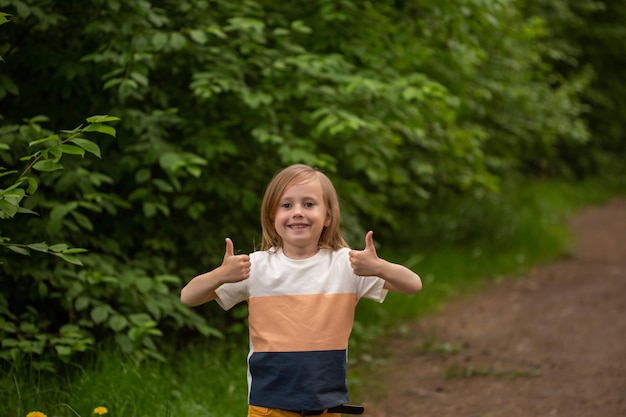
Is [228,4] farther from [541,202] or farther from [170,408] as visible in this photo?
[541,202]

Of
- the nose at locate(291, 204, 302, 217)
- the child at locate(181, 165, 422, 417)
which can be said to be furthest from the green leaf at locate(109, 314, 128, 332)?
the nose at locate(291, 204, 302, 217)

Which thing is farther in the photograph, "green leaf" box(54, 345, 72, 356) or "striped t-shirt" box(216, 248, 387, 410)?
"green leaf" box(54, 345, 72, 356)

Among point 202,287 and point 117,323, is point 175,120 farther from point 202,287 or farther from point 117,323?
point 202,287

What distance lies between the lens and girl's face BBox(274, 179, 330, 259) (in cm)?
281

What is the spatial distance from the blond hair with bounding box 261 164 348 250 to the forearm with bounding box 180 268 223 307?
0.90 feet

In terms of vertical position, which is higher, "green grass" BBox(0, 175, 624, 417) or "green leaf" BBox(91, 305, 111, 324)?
"green leaf" BBox(91, 305, 111, 324)

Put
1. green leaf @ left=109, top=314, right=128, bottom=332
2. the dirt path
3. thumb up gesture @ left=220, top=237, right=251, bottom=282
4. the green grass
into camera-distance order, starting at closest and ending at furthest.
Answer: thumb up gesture @ left=220, top=237, right=251, bottom=282 < the green grass < green leaf @ left=109, top=314, right=128, bottom=332 < the dirt path

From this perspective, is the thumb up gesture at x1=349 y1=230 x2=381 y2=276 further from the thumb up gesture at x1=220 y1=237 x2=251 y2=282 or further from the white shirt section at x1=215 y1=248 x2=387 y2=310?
the thumb up gesture at x1=220 y1=237 x2=251 y2=282

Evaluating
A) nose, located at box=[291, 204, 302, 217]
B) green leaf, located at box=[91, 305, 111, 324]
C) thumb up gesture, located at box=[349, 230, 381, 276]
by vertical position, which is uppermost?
nose, located at box=[291, 204, 302, 217]

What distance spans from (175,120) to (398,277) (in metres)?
2.05

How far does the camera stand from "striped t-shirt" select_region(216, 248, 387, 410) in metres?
2.71

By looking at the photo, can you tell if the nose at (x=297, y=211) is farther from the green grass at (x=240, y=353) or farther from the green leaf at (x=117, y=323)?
the green leaf at (x=117, y=323)

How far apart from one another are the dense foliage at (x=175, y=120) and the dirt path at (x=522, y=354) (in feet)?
3.57

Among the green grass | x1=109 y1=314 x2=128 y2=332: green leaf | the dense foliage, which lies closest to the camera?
the green grass
